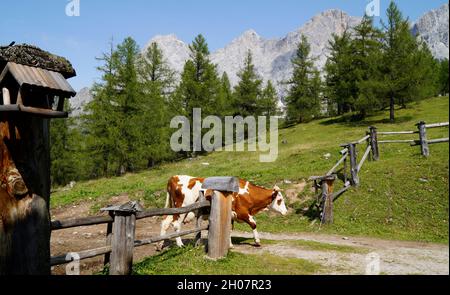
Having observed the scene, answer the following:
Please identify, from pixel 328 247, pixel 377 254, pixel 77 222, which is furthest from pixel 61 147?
pixel 377 254

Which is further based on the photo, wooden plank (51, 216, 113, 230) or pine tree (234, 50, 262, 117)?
pine tree (234, 50, 262, 117)

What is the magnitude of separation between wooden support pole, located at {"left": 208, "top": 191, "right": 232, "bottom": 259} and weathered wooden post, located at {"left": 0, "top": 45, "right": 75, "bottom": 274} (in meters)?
4.50

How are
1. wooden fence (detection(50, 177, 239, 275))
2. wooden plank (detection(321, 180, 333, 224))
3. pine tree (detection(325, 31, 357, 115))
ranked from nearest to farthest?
wooden fence (detection(50, 177, 239, 275)), wooden plank (detection(321, 180, 333, 224)), pine tree (detection(325, 31, 357, 115))

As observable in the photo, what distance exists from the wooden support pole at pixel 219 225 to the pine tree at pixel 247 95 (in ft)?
134

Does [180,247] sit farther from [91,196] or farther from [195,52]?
[195,52]

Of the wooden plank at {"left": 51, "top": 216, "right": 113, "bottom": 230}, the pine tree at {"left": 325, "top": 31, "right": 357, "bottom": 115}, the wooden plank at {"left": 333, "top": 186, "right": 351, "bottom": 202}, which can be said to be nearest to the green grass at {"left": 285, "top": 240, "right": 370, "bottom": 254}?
the wooden plank at {"left": 333, "top": 186, "right": 351, "bottom": 202}

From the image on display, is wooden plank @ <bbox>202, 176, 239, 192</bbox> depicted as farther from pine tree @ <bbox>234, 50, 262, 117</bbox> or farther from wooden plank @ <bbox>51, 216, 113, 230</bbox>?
pine tree @ <bbox>234, 50, 262, 117</bbox>

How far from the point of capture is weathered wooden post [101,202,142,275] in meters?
6.25

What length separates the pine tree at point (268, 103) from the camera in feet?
164

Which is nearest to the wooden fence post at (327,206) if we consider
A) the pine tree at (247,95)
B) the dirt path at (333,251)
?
the dirt path at (333,251)

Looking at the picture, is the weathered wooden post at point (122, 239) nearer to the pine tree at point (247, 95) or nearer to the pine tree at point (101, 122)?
the pine tree at point (101, 122)
